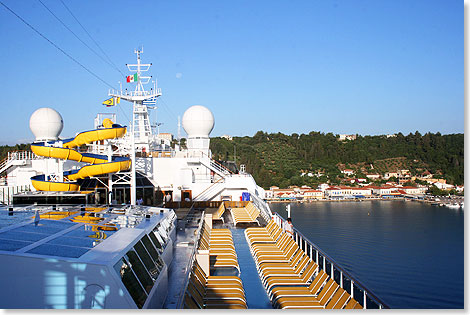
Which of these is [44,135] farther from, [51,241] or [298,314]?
[298,314]

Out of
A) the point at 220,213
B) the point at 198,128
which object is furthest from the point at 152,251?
the point at 198,128

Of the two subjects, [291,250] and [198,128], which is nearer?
[291,250]

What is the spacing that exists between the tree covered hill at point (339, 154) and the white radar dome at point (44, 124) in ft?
201

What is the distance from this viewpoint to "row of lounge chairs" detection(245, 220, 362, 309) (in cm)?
506

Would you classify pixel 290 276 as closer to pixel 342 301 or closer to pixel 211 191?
pixel 342 301

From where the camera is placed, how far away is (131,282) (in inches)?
160

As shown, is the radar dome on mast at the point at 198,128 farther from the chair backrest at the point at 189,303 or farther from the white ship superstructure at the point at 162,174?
the chair backrest at the point at 189,303

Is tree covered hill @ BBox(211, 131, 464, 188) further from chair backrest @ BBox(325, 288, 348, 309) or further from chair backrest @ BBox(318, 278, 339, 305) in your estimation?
chair backrest @ BBox(325, 288, 348, 309)

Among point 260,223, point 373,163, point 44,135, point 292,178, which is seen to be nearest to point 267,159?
point 292,178

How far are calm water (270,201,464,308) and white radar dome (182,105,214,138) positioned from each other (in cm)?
950

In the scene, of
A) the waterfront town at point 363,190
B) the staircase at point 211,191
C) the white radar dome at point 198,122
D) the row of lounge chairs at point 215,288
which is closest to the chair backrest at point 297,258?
the row of lounge chairs at point 215,288

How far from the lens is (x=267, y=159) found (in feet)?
310

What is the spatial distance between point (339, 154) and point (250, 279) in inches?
3871

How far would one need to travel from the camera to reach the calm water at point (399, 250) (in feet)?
72.9
